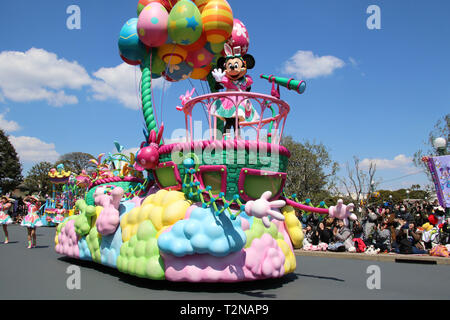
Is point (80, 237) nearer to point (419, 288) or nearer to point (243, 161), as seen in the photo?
point (243, 161)

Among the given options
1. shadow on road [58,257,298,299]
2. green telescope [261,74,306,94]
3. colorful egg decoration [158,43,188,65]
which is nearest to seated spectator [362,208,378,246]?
shadow on road [58,257,298,299]

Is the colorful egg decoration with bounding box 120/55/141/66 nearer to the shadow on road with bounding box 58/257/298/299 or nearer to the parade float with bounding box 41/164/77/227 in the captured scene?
the shadow on road with bounding box 58/257/298/299

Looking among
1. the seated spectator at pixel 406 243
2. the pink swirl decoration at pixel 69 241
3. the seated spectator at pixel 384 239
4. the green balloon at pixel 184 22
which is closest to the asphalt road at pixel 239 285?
the pink swirl decoration at pixel 69 241

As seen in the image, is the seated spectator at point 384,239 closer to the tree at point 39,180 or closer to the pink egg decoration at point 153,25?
the pink egg decoration at point 153,25

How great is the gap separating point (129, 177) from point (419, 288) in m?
6.34

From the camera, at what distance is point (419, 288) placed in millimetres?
5980

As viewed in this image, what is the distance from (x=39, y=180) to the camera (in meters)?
35.9

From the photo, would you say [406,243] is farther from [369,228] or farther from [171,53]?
[171,53]

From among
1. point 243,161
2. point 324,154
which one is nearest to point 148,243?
point 243,161

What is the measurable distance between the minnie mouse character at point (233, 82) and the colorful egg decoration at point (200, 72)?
129cm

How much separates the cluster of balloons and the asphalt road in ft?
13.8

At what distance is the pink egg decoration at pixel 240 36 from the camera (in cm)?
795

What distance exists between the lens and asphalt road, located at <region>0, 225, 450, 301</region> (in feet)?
17.2

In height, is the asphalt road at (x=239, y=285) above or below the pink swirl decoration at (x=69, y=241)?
below
